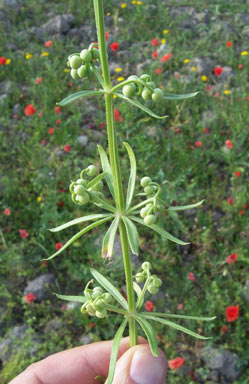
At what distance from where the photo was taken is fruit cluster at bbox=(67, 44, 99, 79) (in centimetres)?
176

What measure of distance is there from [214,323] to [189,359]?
382mm

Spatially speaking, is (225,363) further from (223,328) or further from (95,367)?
(95,367)

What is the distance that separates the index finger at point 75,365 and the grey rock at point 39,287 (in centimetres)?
113

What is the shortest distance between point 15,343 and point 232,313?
192 cm

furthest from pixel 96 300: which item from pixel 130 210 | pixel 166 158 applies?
pixel 166 158

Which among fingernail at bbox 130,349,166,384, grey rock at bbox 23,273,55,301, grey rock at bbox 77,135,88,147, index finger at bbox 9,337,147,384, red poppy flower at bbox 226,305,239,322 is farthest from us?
grey rock at bbox 77,135,88,147

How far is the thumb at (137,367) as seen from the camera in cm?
232

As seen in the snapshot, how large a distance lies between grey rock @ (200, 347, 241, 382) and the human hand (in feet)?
3.36

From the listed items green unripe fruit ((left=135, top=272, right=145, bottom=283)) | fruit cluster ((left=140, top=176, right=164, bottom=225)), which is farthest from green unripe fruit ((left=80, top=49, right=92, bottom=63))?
green unripe fruit ((left=135, top=272, right=145, bottom=283))

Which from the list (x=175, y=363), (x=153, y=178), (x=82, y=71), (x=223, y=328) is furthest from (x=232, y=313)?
(x=82, y=71)

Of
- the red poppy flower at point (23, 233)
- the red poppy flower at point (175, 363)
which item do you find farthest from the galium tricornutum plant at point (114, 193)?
the red poppy flower at point (23, 233)

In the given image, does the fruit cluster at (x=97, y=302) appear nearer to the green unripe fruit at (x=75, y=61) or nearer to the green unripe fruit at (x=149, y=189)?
the green unripe fruit at (x=149, y=189)

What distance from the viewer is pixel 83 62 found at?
1803mm

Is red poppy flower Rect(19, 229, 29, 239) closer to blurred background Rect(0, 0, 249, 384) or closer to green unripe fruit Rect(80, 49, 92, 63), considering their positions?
blurred background Rect(0, 0, 249, 384)
